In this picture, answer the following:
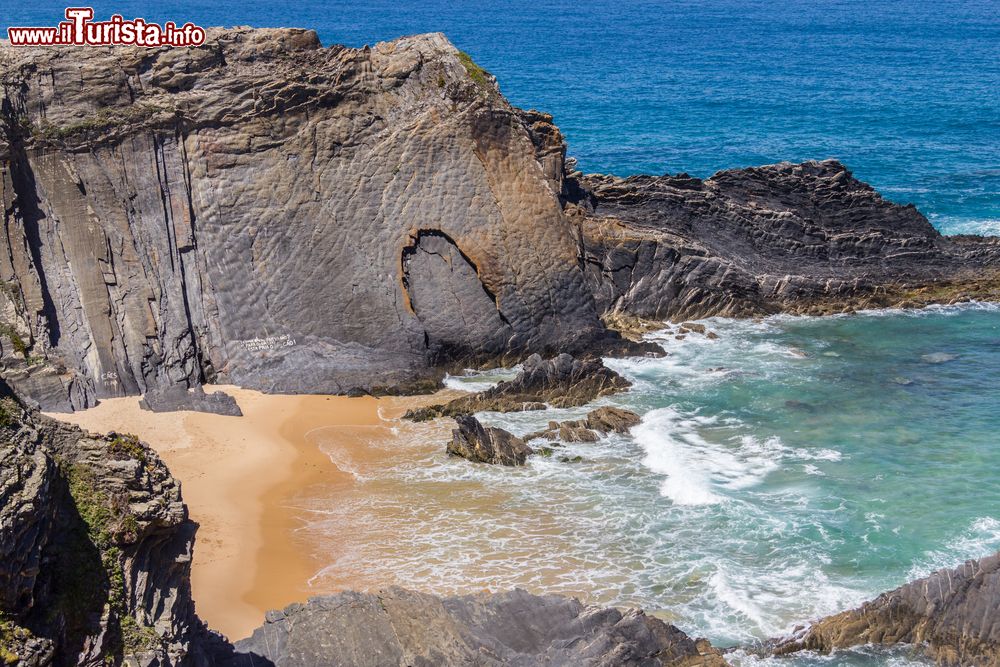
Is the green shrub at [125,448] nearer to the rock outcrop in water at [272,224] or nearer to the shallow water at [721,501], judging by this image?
the shallow water at [721,501]

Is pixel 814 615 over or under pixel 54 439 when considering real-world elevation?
under

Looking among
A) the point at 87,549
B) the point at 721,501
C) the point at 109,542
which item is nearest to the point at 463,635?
the point at 109,542

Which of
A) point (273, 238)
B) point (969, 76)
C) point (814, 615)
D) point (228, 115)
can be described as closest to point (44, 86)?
point (228, 115)

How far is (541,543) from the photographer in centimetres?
2050

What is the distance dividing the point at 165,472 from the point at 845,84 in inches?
2704

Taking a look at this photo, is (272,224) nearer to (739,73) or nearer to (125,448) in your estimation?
(125,448)

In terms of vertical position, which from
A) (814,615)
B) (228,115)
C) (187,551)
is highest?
(228,115)

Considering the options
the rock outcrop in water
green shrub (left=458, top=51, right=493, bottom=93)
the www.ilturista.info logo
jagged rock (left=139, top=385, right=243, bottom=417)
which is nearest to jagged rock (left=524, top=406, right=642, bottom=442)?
the rock outcrop in water

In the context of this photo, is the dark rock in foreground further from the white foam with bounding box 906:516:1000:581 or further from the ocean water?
the white foam with bounding box 906:516:1000:581

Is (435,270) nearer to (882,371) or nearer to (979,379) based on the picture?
(882,371)

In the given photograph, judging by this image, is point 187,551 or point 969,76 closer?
point 187,551

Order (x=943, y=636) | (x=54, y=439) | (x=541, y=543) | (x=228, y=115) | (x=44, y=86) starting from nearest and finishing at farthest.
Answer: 1. (x=54, y=439)
2. (x=943, y=636)
3. (x=541, y=543)
4. (x=44, y=86)
5. (x=228, y=115)

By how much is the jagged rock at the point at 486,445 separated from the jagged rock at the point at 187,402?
5.94m

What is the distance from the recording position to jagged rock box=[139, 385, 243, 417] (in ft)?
87.8
